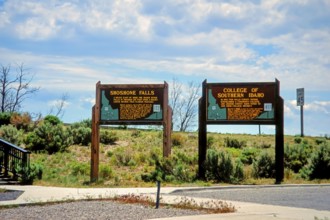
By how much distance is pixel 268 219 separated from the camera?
11.1 meters

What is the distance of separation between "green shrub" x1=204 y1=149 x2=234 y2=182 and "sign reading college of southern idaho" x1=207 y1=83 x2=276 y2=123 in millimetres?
1648

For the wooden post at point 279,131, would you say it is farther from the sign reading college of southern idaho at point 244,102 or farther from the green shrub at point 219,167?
the green shrub at point 219,167

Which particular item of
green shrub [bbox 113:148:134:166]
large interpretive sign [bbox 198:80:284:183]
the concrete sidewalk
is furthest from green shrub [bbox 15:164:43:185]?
green shrub [bbox 113:148:134:166]

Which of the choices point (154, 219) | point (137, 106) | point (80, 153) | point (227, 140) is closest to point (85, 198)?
point (154, 219)

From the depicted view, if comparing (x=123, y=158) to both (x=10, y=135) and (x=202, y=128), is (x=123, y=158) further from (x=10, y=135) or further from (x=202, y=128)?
(x=202, y=128)

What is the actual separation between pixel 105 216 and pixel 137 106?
1086cm

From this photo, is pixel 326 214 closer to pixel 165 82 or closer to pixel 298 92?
pixel 165 82

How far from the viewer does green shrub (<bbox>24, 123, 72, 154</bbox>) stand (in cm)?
3206

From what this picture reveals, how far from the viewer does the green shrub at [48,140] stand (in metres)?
32.1

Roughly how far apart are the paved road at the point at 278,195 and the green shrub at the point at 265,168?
148 inches

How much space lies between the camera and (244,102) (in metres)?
22.6

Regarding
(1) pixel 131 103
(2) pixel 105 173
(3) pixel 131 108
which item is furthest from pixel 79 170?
(1) pixel 131 103

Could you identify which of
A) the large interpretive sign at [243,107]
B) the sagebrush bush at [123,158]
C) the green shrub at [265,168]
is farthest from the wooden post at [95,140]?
the green shrub at [265,168]

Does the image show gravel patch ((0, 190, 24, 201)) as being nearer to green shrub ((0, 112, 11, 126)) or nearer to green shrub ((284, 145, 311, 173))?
green shrub ((284, 145, 311, 173))
